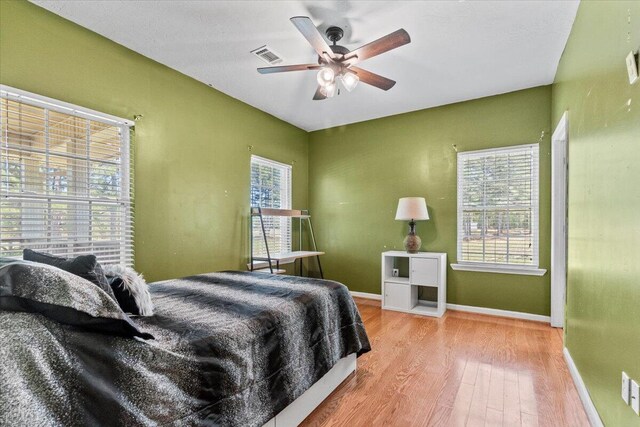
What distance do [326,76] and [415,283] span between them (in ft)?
8.98

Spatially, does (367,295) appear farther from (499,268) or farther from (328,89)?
(328,89)

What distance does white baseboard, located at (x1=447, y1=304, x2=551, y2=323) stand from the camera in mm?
3510

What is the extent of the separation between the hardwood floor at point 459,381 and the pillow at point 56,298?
1.32m

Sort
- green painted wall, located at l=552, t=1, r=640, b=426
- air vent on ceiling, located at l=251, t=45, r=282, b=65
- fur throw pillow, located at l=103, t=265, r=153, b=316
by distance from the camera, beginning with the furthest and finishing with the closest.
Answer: air vent on ceiling, located at l=251, t=45, r=282, b=65
fur throw pillow, located at l=103, t=265, r=153, b=316
green painted wall, located at l=552, t=1, r=640, b=426

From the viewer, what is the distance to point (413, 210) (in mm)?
3918

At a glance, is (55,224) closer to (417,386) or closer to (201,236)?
(201,236)

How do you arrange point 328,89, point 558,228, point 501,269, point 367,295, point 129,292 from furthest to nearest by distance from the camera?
point 367,295 → point 501,269 → point 558,228 → point 328,89 → point 129,292

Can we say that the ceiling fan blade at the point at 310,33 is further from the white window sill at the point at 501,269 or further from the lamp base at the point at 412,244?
the white window sill at the point at 501,269

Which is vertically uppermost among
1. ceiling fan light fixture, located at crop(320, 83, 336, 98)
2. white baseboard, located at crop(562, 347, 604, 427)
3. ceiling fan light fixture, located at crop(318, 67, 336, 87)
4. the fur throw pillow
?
ceiling fan light fixture, located at crop(318, 67, 336, 87)

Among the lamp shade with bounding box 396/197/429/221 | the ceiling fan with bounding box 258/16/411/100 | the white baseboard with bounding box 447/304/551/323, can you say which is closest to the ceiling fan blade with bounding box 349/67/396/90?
the ceiling fan with bounding box 258/16/411/100

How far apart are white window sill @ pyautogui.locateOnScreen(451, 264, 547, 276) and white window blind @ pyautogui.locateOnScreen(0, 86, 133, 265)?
368 centimetres

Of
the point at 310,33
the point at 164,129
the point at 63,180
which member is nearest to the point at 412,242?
the point at 310,33

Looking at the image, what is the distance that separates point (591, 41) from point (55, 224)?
12.4 feet

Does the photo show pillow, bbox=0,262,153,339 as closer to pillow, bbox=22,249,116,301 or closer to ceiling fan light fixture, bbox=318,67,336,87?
pillow, bbox=22,249,116,301
